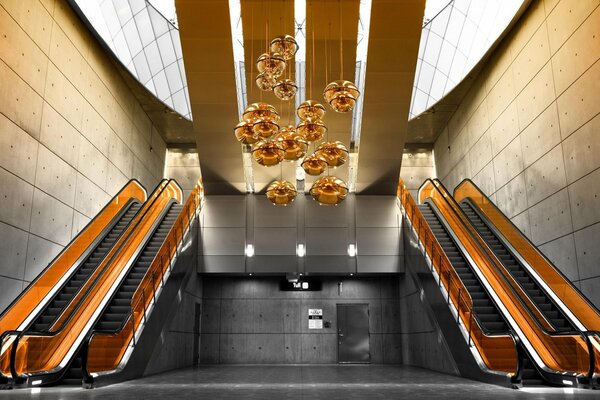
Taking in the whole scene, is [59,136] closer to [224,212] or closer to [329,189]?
[224,212]

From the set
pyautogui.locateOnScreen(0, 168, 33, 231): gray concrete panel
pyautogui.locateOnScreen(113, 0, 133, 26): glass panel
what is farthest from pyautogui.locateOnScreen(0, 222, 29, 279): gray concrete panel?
pyautogui.locateOnScreen(113, 0, 133, 26): glass panel

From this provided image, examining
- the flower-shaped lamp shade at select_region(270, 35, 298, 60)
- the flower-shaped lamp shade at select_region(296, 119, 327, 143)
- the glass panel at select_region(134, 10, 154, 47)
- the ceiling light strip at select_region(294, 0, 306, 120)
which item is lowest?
the flower-shaped lamp shade at select_region(296, 119, 327, 143)

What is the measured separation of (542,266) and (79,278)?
30.2 feet

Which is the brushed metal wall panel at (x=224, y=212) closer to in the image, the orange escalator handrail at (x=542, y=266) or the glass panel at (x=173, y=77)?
the glass panel at (x=173, y=77)

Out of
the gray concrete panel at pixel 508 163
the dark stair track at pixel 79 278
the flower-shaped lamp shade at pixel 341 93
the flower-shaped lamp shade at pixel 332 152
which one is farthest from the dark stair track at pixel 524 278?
the dark stair track at pixel 79 278

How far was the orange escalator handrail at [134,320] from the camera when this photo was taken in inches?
285

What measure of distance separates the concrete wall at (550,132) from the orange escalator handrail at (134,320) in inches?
311

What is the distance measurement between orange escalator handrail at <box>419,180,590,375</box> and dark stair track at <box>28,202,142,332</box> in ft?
24.2

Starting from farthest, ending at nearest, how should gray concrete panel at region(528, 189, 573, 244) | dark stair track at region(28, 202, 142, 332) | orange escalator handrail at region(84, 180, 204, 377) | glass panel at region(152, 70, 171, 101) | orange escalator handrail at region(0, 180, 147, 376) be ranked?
glass panel at region(152, 70, 171, 101) → gray concrete panel at region(528, 189, 573, 244) → dark stair track at region(28, 202, 142, 332) → orange escalator handrail at region(0, 180, 147, 376) → orange escalator handrail at region(84, 180, 204, 377)

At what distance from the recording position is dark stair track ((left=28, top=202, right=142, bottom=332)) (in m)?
8.62

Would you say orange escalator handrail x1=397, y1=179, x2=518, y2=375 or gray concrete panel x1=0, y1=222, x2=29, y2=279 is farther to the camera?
gray concrete panel x1=0, y1=222, x2=29, y2=279

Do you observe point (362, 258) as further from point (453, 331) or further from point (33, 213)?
point (33, 213)

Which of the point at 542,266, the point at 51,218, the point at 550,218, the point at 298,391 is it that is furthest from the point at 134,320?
the point at 550,218

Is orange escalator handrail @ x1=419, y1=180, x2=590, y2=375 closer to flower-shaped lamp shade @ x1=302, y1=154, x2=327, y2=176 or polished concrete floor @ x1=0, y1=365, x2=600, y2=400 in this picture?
polished concrete floor @ x1=0, y1=365, x2=600, y2=400
